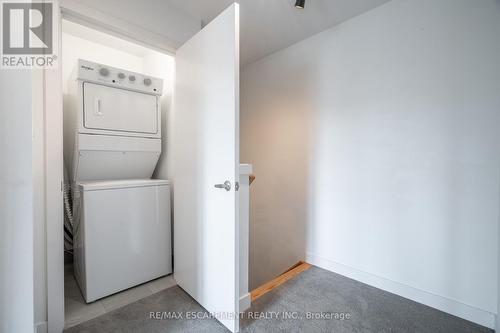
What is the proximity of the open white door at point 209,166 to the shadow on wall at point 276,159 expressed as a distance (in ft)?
3.89

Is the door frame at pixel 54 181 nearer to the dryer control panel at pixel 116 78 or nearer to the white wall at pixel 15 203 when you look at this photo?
the dryer control panel at pixel 116 78

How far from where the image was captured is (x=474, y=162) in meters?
1.49

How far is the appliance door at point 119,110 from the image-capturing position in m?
1.77

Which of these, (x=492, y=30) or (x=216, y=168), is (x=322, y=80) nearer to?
(x=492, y=30)

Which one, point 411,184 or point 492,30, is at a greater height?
point 492,30

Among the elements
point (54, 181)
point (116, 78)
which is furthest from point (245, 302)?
point (116, 78)

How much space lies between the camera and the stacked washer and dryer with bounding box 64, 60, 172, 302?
1.69m

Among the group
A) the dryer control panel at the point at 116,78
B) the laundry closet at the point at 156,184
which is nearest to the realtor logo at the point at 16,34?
the laundry closet at the point at 156,184

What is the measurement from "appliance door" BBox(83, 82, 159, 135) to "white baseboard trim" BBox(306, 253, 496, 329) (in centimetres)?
215

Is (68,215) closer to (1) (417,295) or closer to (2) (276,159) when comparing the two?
(2) (276,159)

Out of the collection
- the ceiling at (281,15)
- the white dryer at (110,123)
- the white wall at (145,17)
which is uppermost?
the ceiling at (281,15)

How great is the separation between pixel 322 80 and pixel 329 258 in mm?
1766

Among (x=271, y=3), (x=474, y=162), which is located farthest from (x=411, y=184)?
(x=271, y=3)

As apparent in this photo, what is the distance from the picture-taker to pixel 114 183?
5.97ft
